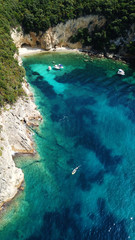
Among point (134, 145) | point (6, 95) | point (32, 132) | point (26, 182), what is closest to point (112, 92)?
point (134, 145)

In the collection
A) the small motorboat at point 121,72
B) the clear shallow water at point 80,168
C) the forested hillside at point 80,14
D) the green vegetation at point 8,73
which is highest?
the forested hillside at point 80,14

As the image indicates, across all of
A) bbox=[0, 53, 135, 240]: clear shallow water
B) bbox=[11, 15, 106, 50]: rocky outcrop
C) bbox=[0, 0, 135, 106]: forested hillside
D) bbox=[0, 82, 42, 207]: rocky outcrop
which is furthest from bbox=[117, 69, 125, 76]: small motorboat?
bbox=[0, 82, 42, 207]: rocky outcrop

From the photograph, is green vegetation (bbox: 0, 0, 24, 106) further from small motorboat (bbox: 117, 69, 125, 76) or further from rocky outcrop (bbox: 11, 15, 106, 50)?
small motorboat (bbox: 117, 69, 125, 76)

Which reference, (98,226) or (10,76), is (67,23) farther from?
(98,226)

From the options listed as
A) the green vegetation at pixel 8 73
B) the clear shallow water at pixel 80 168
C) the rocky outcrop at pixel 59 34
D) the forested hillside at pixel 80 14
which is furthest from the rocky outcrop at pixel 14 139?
the forested hillside at pixel 80 14

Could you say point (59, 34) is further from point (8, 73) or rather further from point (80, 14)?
point (8, 73)

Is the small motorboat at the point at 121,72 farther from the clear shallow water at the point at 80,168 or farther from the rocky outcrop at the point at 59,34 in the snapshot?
the rocky outcrop at the point at 59,34

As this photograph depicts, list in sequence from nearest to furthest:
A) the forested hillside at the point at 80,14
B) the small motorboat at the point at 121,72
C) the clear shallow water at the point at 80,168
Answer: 1. the clear shallow water at the point at 80,168
2. the small motorboat at the point at 121,72
3. the forested hillside at the point at 80,14
